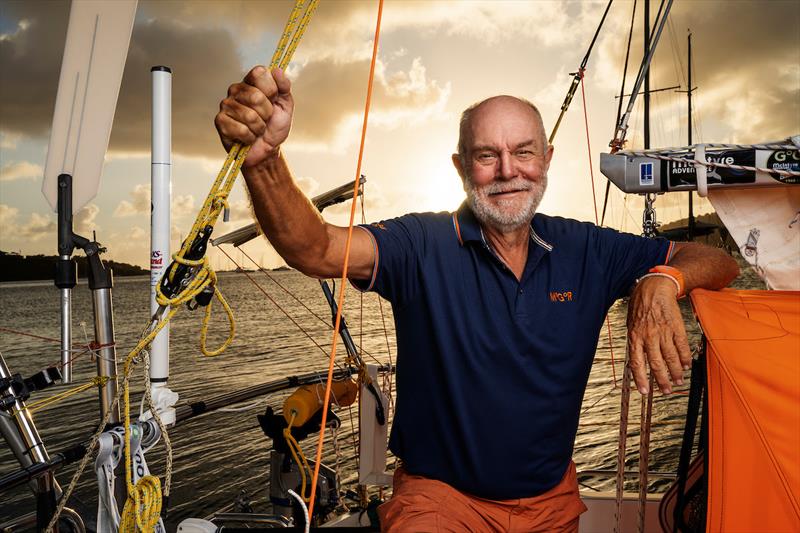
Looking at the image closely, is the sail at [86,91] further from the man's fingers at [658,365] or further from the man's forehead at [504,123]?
the man's fingers at [658,365]

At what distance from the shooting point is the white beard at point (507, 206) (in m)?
2.25

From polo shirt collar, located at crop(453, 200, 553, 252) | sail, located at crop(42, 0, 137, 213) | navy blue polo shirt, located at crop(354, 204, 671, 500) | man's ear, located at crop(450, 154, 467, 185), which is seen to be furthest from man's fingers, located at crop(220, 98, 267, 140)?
sail, located at crop(42, 0, 137, 213)

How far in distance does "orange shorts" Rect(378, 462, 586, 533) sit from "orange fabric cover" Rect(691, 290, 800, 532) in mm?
611

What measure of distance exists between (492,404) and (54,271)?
7.34 ft

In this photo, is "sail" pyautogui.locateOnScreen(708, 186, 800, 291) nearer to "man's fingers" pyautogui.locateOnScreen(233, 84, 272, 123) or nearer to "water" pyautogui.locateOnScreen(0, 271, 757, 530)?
"water" pyautogui.locateOnScreen(0, 271, 757, 530)

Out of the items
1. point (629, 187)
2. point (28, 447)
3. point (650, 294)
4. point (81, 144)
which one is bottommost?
point (28, 447)

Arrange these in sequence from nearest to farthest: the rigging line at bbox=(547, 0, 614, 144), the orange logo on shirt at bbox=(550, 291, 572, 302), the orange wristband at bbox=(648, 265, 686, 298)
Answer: the orange wristband at bbox=(648, 265, 686, 298)
the orange logo on shirt at bbox=(550, 291, 572, 302)
the rigging line at bbox=(547, 0, 614, 144)

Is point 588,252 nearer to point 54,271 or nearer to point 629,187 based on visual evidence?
point 629,187

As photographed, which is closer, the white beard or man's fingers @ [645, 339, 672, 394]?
man's fingers @ [645, 339, 672, 394]

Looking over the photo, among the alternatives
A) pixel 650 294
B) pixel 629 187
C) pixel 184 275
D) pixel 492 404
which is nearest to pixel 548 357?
pixel 492 404

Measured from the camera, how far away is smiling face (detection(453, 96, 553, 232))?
7.41ft

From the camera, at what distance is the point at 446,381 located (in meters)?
2.09

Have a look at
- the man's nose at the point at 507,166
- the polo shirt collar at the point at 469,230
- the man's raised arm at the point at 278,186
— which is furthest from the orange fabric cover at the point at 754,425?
the man's raised arm at the point at 278,186

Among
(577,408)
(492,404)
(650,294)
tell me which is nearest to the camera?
(650,294)
